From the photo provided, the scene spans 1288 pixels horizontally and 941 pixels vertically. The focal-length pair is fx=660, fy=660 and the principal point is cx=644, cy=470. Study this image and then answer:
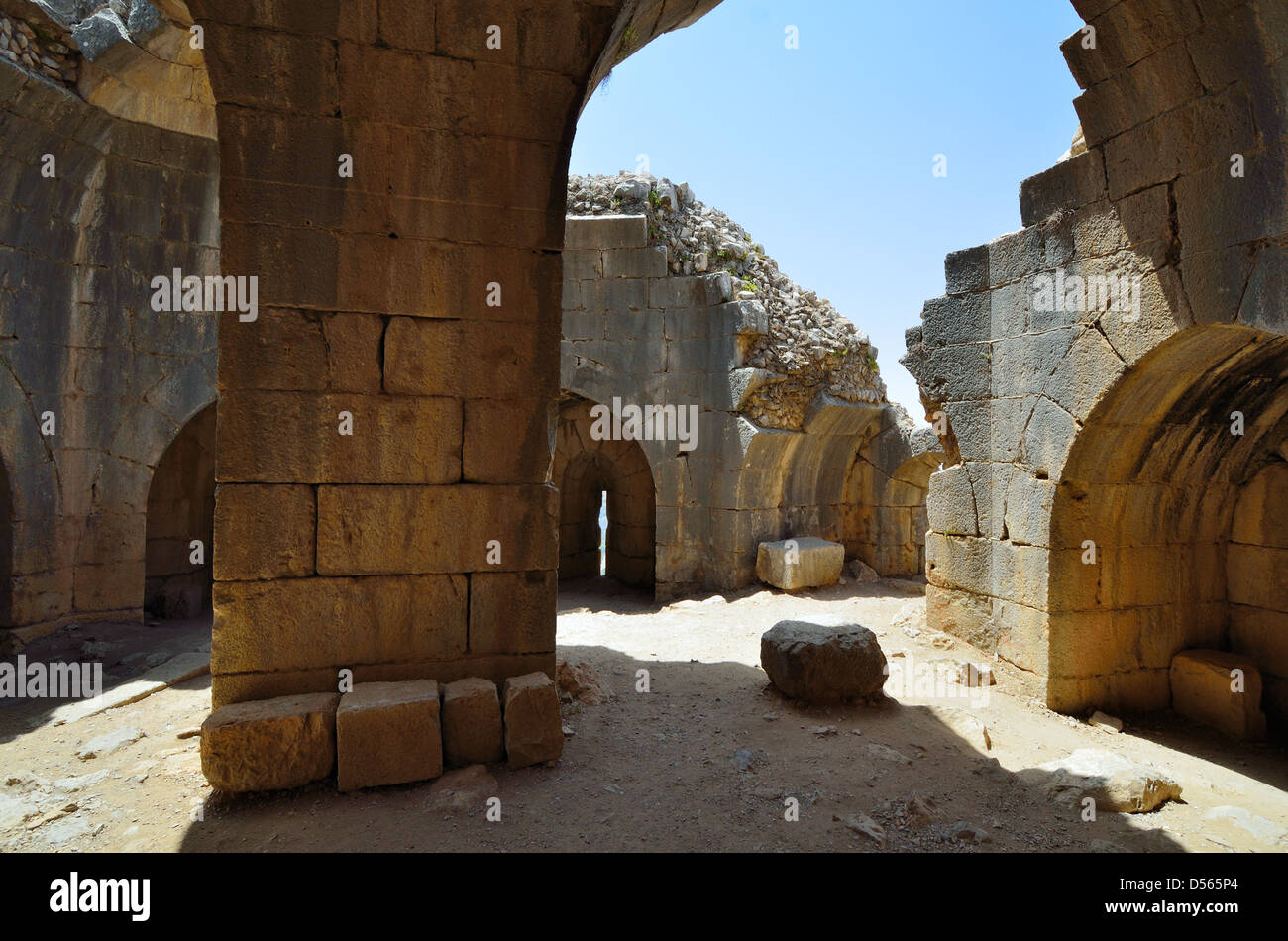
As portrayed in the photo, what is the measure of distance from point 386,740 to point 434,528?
103 cm

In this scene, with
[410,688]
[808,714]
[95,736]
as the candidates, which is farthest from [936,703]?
[95,736]

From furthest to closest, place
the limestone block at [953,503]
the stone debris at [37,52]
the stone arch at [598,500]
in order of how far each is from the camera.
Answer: the stone arch at [598,500]
the stone debris at [37,52]
the limestone block at [953,503]

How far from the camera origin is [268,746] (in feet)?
9.69

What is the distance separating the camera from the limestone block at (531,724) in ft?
10.7

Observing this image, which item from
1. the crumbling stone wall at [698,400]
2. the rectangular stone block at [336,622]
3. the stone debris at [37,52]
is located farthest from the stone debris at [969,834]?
the stone debris at [37,52]

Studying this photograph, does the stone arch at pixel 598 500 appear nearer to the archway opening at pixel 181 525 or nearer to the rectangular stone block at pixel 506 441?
the archway opening at pixel 181 525

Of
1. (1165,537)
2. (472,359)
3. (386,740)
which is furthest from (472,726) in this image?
(1165,537)

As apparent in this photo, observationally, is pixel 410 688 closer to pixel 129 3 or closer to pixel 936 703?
pixel 936 703

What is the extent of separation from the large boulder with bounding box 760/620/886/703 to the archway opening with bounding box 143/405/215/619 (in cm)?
821

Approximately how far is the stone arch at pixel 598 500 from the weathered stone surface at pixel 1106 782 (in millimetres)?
7654

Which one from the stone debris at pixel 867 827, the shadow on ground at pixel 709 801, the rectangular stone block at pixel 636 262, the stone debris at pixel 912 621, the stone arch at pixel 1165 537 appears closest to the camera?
the shadow on ground at pixel 709 801

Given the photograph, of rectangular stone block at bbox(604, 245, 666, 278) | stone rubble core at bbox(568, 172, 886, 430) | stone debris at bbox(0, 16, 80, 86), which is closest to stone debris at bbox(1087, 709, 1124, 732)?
stone rubble core at bbox(568, 172, 886, 430)

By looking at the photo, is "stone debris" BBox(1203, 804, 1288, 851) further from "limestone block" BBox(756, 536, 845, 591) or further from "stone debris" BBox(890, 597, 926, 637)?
"limestone block" BBox(756, 536, 845, 591)

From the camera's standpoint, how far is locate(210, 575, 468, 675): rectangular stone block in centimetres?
318
